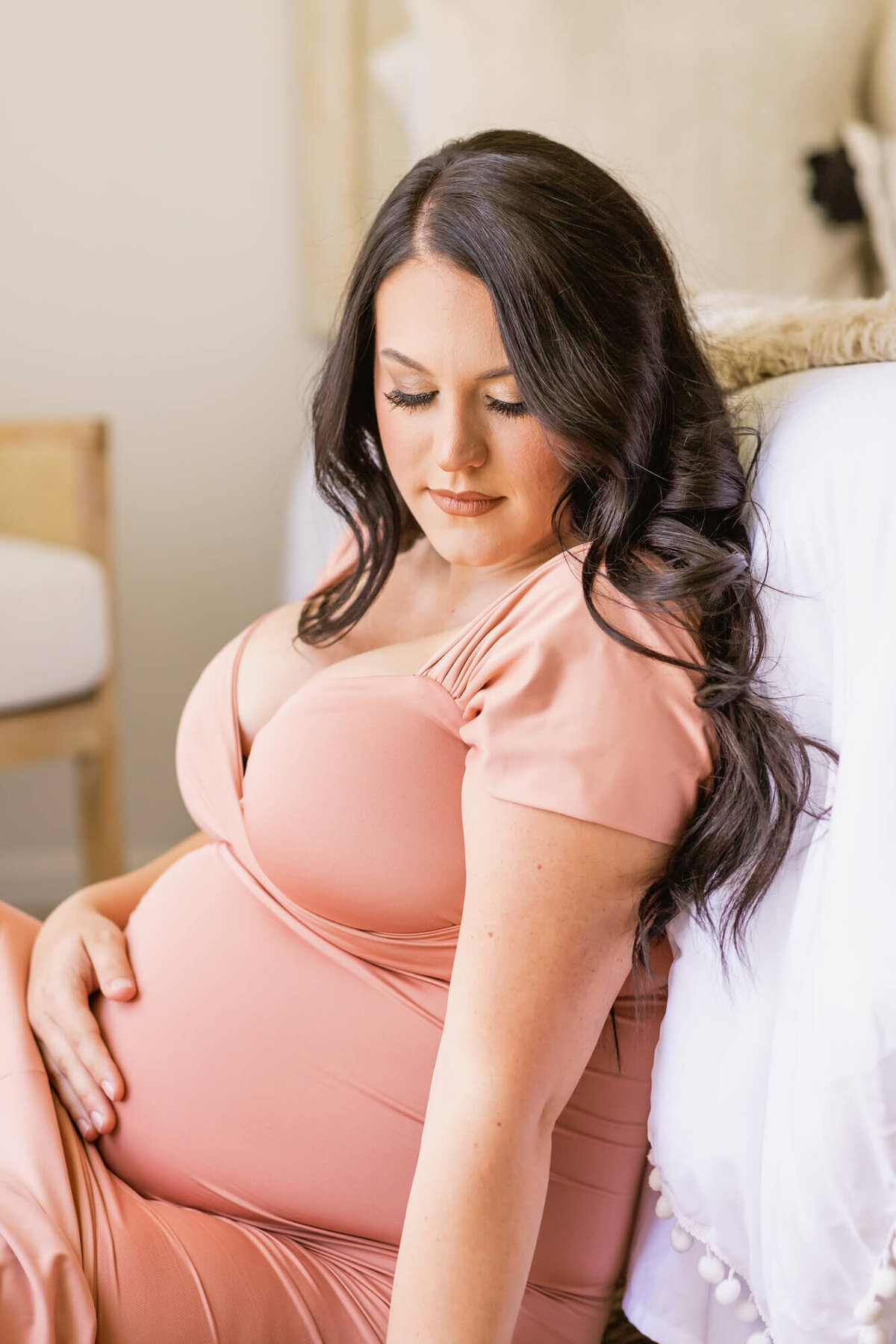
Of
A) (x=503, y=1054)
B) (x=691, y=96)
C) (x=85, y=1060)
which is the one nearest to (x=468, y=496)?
(x=503, y=1054)

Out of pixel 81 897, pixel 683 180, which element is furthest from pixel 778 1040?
pixel 683 180

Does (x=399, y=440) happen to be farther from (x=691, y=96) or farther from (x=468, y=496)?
(x=691, y=96)

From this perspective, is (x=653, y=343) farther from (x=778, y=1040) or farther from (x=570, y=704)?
(x=778, y=1040)

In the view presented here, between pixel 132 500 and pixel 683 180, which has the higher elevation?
pixel 683 180

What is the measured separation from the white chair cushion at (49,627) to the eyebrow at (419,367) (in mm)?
1031

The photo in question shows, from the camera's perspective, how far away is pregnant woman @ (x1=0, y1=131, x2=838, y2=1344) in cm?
68

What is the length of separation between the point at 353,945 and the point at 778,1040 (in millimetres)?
286

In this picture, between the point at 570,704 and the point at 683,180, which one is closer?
the point at 570,704

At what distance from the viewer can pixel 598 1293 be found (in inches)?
33.8

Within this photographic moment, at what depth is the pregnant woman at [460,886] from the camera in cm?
68

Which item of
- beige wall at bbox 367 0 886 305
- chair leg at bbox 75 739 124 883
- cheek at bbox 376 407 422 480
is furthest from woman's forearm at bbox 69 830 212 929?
beige wall at bbox 367 0 886 305

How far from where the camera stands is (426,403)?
835 millimetres

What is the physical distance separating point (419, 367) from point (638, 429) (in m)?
0.15

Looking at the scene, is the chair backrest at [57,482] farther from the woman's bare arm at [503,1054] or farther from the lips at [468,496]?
the woman's bare arm at [503,1054]
